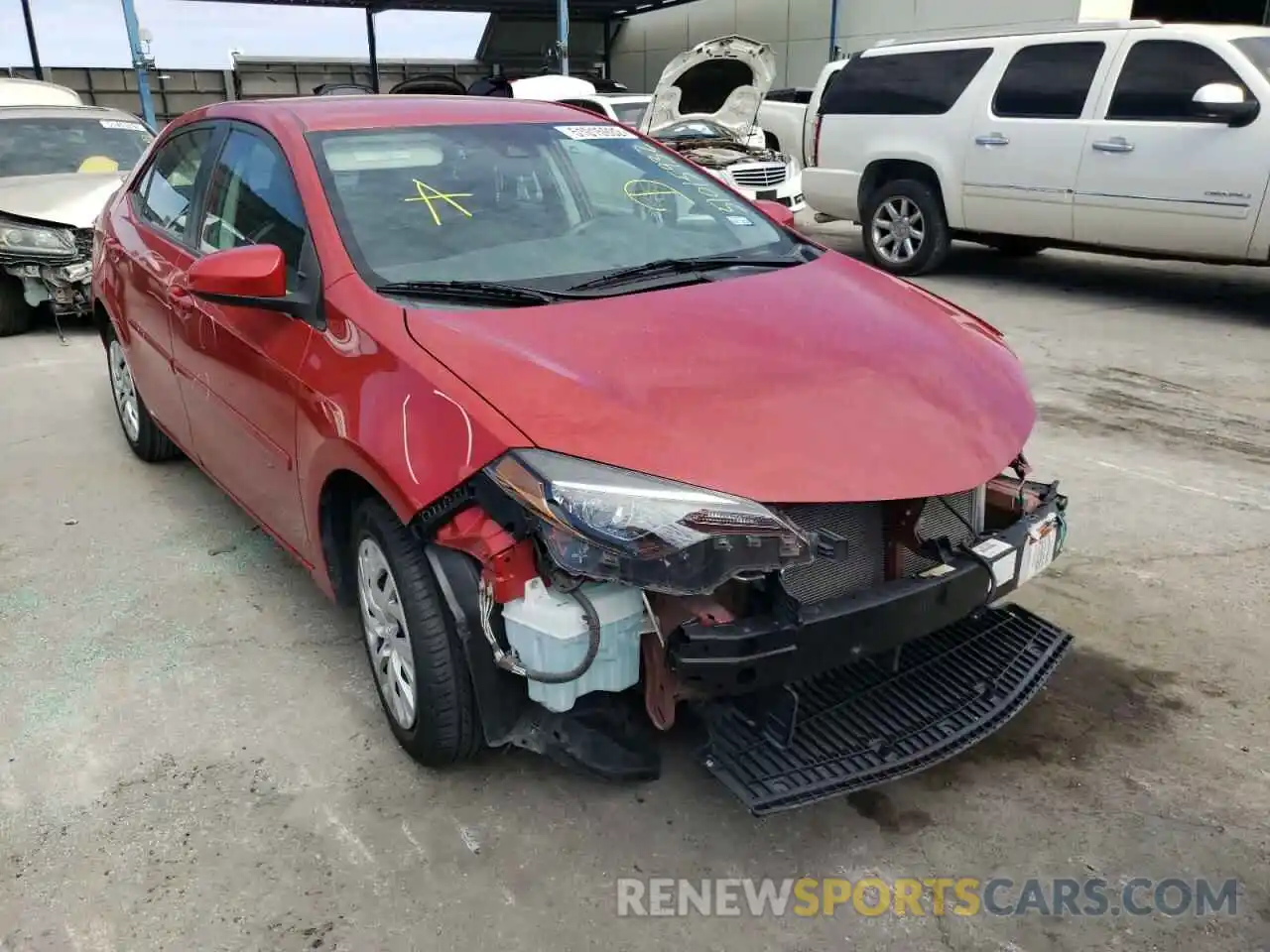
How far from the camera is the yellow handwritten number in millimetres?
3070

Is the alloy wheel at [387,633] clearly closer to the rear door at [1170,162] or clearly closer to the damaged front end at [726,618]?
the damaged front end at [726,618]

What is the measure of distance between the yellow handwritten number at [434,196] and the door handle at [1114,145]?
20.4 feet

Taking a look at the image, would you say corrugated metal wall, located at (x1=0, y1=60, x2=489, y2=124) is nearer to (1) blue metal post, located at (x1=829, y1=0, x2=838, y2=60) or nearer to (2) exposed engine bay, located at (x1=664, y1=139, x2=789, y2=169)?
(1) blue metal post, located at (x1=829, y1=0, x2=838, y2=60)

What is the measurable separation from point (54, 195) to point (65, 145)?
1.26 m

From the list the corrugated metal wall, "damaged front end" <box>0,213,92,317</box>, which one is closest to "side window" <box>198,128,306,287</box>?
"damaged front end" <box>0,213,92,317</box>

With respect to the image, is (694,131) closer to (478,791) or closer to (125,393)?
(125,393)

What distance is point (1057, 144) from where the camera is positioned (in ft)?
26.2

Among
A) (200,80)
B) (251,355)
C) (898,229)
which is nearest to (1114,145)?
(898,229)

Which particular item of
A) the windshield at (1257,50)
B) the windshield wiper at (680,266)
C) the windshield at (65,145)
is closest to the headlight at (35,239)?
the windshield at (65,145)

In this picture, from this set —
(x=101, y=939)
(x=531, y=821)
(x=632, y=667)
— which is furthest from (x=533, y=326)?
(x=101, y=939)

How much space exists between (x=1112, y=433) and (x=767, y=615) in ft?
12.0

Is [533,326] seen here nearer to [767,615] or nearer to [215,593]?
[767,615]

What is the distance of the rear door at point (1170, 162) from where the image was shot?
696 centimetres

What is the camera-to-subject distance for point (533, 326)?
2557 mm
